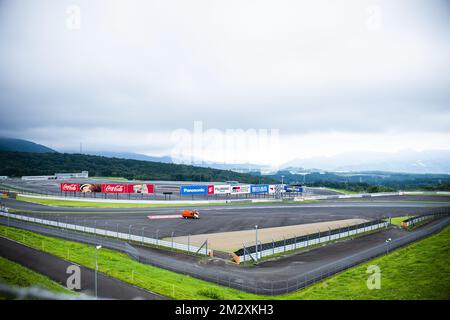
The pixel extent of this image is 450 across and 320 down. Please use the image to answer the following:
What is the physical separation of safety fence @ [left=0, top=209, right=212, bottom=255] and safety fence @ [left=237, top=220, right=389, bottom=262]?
4300 millimetres

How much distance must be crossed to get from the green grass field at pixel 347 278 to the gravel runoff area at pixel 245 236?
32.8 feet

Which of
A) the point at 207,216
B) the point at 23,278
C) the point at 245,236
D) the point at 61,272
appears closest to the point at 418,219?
the point at 245,236

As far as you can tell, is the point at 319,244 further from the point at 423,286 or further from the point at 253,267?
the point at 423,286

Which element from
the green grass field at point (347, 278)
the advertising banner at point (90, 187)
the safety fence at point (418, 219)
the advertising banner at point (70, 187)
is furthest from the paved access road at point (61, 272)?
the advertising banner at point (70, 187)

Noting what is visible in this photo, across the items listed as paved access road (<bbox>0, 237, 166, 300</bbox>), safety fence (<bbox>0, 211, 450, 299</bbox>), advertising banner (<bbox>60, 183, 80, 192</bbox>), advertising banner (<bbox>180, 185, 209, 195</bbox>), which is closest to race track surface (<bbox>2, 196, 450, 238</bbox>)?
safety fence (<bbox>0, 211, 450, 299</bbox>)

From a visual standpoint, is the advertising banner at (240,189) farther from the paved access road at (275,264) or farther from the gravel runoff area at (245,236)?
the paved access road at (275,264)

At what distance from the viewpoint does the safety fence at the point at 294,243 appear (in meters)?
35.2

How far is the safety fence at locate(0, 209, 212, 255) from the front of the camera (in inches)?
1479

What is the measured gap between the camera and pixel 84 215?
6059cm

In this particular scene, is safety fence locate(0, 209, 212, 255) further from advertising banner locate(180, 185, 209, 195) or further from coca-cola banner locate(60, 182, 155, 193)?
advertising banner locate(180, 185, 209, 195)

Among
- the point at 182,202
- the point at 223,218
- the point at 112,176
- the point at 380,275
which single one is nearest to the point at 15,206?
the point at 182,202

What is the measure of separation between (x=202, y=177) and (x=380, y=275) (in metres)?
151

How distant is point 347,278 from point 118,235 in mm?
29373

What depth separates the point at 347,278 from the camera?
92.5 ft
